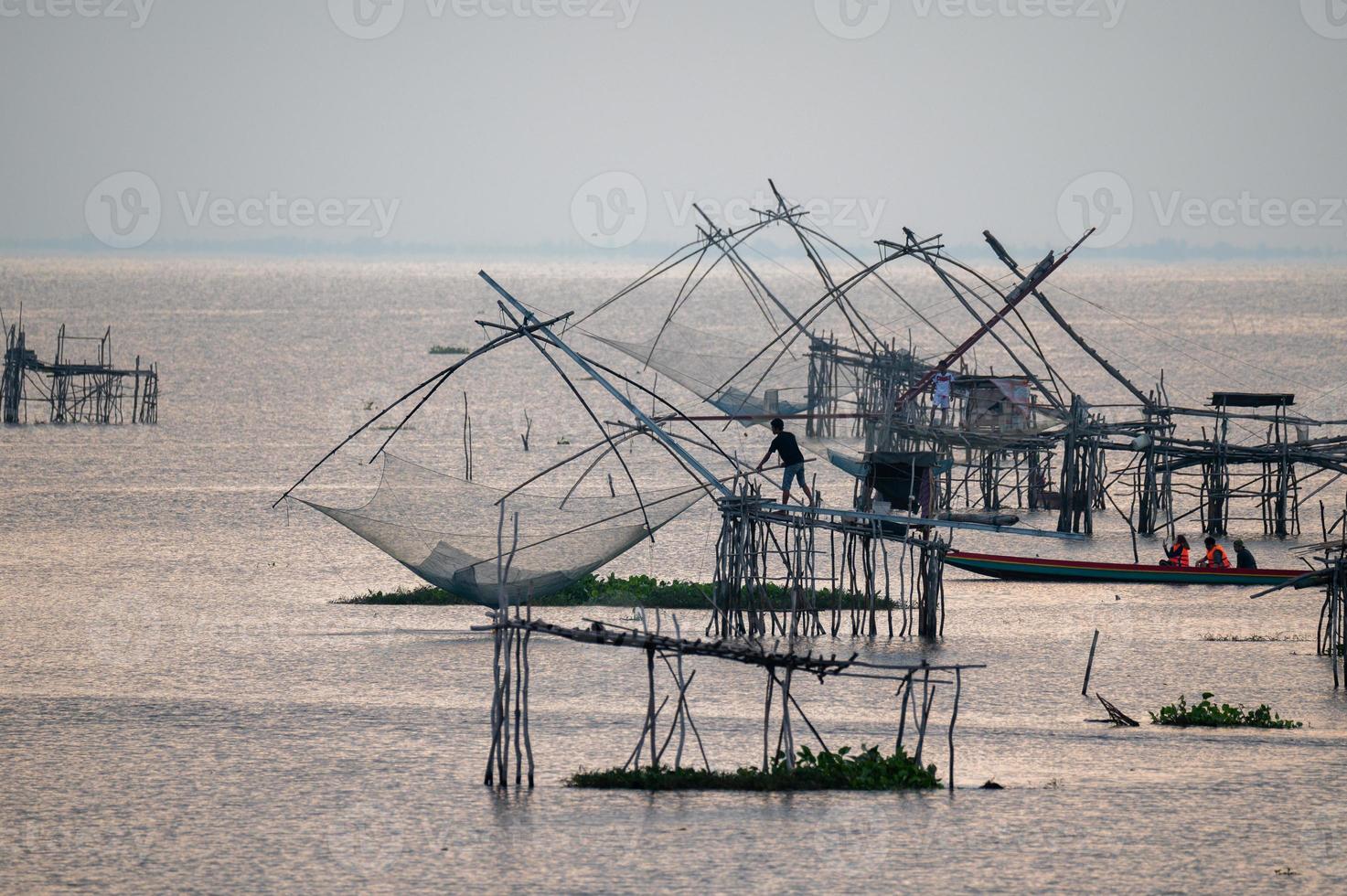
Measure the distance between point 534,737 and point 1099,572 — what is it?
26.7 feet

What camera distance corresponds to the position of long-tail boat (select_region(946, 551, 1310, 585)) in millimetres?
16906

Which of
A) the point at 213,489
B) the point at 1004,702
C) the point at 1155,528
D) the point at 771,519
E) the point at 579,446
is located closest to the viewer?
the point at 1004,702

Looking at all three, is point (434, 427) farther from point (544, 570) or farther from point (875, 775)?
point (875, 775)

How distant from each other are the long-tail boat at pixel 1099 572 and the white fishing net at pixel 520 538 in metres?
4.00

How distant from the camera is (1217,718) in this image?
36.7 ft

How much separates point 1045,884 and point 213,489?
17690 mm

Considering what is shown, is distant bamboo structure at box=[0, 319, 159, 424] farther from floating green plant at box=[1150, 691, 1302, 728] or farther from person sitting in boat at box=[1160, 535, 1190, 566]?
floating green plant at box=[1150, 691, 1302, 728]

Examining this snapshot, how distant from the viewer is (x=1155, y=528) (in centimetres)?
2125

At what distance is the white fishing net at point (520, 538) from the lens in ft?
44.5

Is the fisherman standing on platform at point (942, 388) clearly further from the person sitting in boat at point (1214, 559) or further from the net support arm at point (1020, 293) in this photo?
the person sitting in boat at point (1214, 559)

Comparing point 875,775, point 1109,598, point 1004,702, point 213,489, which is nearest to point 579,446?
point 213,489

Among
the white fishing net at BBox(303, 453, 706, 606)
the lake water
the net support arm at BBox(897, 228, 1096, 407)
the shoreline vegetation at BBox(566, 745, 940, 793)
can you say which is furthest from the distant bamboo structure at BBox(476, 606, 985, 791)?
the net support arm at BBox(897, 228, 1096, 407)

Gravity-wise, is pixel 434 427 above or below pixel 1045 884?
above

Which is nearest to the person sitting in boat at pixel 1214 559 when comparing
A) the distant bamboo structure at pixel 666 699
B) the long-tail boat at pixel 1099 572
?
the long-tail boat at pixel 1099 572
